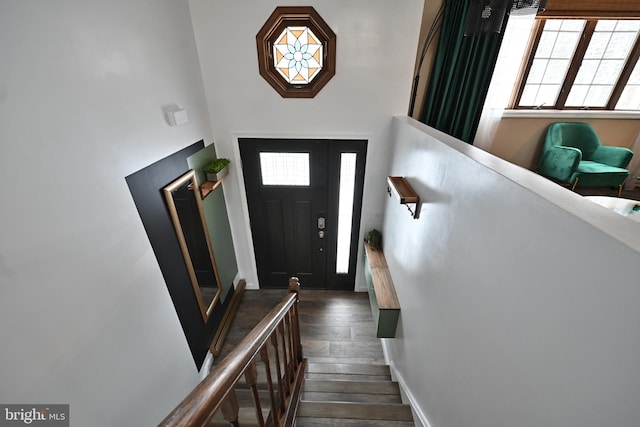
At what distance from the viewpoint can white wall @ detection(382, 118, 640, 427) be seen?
544mm

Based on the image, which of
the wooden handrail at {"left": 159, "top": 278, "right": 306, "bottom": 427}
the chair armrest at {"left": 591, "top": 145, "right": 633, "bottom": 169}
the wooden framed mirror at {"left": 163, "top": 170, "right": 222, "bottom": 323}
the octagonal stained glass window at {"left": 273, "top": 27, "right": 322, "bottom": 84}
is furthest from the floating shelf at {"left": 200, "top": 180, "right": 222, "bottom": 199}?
the chair armrest at {"left": 591, "top": 145, "right": 633, "bottom": 169}

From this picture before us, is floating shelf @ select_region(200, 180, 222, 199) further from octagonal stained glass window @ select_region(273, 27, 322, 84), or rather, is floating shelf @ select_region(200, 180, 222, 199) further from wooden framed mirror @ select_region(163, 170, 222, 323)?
octagonal stained glass window @ select_region(273, 27, 322, 84)

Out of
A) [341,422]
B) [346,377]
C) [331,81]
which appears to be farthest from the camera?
[346,377]

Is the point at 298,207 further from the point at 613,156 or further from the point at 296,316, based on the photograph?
the point at 613,156

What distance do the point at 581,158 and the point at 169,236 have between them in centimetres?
466

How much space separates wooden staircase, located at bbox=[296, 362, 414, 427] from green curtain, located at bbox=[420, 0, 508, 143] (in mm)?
2836

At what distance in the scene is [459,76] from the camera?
2648 millimetres

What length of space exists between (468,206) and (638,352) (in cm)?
71

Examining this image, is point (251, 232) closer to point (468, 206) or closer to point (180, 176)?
point (180, 176)

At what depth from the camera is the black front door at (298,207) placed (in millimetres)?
2797

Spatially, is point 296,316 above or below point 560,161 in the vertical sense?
below

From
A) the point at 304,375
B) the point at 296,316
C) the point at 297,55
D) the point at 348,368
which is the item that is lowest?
the point at 348,368

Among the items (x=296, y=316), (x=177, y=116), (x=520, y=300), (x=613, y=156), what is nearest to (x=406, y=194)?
(x=520, y=300)

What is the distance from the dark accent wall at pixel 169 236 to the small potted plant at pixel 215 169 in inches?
8.1
